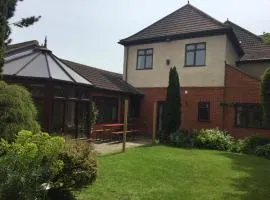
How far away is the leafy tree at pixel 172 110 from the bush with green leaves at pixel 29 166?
1357cm

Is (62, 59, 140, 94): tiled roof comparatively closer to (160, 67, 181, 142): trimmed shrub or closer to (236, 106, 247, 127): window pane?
(160, 67, 181, 142): trimmed shrub

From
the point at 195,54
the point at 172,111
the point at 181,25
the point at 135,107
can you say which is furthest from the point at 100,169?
the point at 181,25

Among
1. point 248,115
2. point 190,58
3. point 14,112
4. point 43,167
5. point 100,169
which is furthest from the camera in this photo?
point 190,58

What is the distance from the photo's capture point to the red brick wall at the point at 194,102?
72.2ft

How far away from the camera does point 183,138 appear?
1906 centimetres

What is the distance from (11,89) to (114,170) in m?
3.82

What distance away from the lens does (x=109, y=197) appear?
27.2 ft

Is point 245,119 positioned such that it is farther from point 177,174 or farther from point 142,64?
point 177,174

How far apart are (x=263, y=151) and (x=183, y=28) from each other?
10249 mm

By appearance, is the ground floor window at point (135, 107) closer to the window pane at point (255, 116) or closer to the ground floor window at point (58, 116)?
the window pane at point (255, 116)

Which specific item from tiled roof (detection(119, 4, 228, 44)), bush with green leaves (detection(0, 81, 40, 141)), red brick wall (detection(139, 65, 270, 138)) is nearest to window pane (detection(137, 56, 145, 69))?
tiled roof (detection(119, 4, 228, 44))

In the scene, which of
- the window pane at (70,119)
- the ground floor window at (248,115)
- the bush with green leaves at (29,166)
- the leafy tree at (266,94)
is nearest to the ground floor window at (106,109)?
the window pane at (70,119)

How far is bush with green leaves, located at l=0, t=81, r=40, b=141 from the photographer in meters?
9.02

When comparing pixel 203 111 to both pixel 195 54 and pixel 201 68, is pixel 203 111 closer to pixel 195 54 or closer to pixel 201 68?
pixel 201 68
